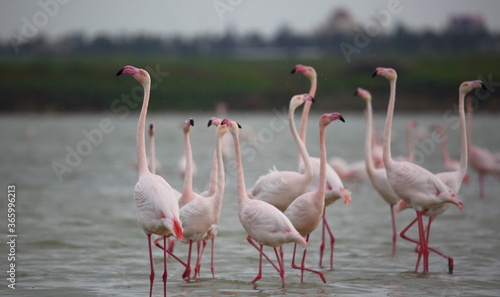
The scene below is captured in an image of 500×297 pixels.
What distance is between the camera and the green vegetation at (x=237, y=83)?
5388 centimetres

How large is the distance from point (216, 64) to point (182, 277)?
212 ft

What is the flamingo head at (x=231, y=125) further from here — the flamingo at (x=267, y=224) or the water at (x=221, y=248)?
the water at (x=221, y=248)

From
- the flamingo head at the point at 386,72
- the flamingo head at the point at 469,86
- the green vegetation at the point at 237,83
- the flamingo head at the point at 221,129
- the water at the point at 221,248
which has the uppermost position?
the green vegetation at the point at 237,83

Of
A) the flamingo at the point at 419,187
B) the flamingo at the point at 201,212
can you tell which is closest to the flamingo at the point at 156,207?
the flamingo at the point at 201,212

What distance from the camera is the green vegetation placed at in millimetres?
53875

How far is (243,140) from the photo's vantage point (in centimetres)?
2702

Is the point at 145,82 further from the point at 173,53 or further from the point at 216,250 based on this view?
the point at 173,53

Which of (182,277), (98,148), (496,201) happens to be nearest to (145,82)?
(182,277)

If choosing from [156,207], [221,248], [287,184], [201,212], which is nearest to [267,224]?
[201,212]

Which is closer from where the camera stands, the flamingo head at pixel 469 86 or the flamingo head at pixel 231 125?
the flamingo head at pixel 231 125

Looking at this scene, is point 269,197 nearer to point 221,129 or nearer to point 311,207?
point 311,207

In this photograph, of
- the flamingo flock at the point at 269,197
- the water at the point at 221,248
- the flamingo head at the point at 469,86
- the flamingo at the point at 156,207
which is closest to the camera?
the flamingo at the point at 156,207

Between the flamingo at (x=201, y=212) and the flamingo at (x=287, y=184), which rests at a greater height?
the flamingo at (x=287, y=184)

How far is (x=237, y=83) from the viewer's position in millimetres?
61938
